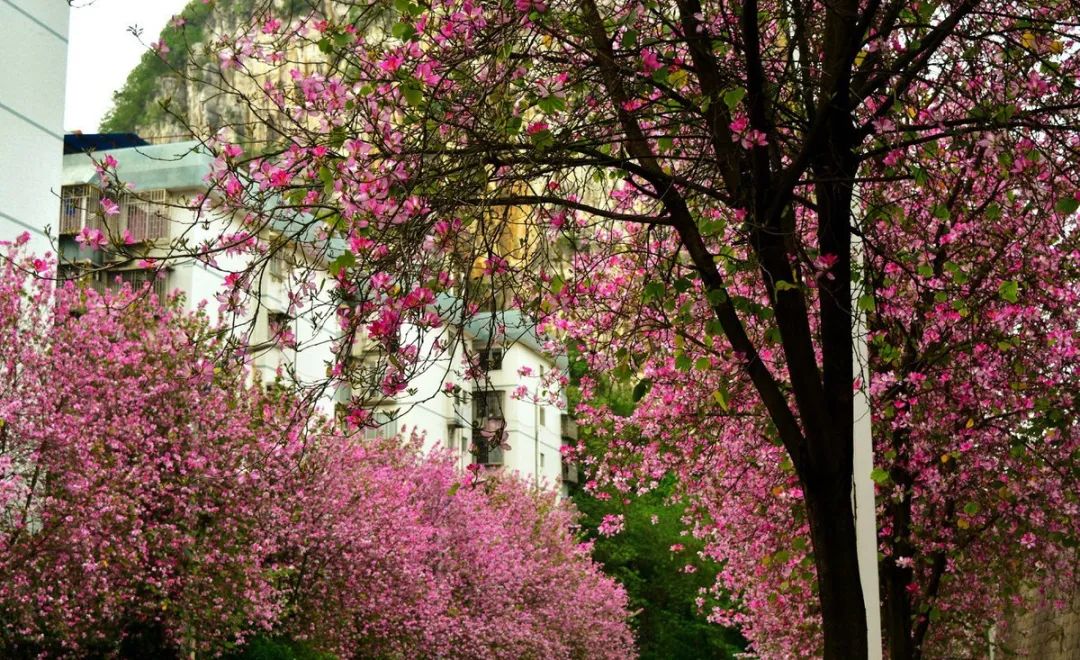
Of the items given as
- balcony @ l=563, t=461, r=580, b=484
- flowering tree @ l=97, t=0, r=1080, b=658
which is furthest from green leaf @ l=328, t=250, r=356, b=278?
balcony @ l=563, t=461, r=580, b=484

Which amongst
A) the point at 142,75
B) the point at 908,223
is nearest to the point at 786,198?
the point at 908,223

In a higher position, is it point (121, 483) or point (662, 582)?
point (662, 582)

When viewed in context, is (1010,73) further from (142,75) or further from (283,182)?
(142,75)

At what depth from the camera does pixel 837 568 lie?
23.9 feet

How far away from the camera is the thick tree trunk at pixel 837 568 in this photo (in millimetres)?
7223

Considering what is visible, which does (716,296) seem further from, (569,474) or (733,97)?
(569,474)

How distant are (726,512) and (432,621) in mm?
15846

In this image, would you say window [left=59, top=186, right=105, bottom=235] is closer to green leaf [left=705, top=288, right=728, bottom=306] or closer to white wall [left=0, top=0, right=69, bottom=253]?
white wall [left=0, top=0, right=69, bottom=253]

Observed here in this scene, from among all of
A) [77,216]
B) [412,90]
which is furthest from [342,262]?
[77,216]

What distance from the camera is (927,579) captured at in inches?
552

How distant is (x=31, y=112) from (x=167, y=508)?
6.31 metres

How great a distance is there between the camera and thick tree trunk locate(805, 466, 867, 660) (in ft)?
23.7

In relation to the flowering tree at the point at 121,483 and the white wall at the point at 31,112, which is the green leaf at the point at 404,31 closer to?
the flowering tree at the point at 121,483

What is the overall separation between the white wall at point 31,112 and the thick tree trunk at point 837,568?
15146 millimetres
